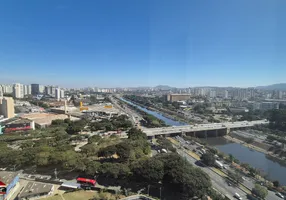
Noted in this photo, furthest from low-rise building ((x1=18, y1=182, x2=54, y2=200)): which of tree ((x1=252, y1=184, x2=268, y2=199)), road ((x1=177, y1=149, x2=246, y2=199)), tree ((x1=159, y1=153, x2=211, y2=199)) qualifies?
tree ((x1=252, y1=184, x2=268, y2=199))

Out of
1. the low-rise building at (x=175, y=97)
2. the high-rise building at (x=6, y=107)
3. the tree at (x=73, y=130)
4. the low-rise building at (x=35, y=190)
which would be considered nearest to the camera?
the low-rise building at (x=35, y=190)

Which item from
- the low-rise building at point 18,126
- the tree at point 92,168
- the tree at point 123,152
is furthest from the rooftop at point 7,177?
the low-rise building at point 18,126

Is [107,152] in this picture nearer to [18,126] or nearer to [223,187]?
[223,187]

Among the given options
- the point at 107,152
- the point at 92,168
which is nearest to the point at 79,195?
the point at 92,168

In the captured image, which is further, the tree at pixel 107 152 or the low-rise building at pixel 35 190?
the tree at pixel 107 152

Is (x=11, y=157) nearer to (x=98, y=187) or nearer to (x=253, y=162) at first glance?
(x=98, y=187)

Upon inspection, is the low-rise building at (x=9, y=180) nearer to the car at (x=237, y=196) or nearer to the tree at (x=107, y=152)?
the tree at (x=107, y=152)

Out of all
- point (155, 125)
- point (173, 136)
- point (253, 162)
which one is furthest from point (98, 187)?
point (155, 125)

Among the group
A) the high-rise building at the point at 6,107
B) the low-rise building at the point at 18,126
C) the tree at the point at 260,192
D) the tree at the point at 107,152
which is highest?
the high-rise building at the point at 6,107
